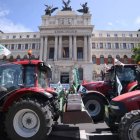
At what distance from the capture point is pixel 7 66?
605 cm

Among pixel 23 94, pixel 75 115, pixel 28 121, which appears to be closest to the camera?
pixel 28 121

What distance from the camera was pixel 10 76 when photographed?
5945 mm

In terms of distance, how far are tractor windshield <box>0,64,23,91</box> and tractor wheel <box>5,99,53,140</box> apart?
0.62m

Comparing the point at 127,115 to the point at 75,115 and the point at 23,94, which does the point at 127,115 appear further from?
the point at 23,94

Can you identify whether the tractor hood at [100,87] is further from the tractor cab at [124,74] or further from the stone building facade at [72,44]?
the stone building facade at [72,44]

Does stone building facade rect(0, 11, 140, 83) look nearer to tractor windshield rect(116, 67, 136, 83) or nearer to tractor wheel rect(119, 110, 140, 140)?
tractor windshield rect(116, 67, 136, 83)

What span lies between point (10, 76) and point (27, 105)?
3.70 feet

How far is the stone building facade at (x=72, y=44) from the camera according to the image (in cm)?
4878

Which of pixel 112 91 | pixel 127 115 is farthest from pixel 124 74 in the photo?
pixel 127 115

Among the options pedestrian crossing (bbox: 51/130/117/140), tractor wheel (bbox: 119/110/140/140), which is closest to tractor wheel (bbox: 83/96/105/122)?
pedestrian crossing (bbox: 51/130/117/140)

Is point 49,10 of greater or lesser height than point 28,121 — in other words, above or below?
above

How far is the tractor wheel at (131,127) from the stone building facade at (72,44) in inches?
1563

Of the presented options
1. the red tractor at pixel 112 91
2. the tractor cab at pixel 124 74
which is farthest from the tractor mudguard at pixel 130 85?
the tractor cab at pixel 124 74

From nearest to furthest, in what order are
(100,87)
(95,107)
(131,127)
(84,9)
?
1. (131,127)
2. (95,107)
3. (100,87)
4. (84,9)
